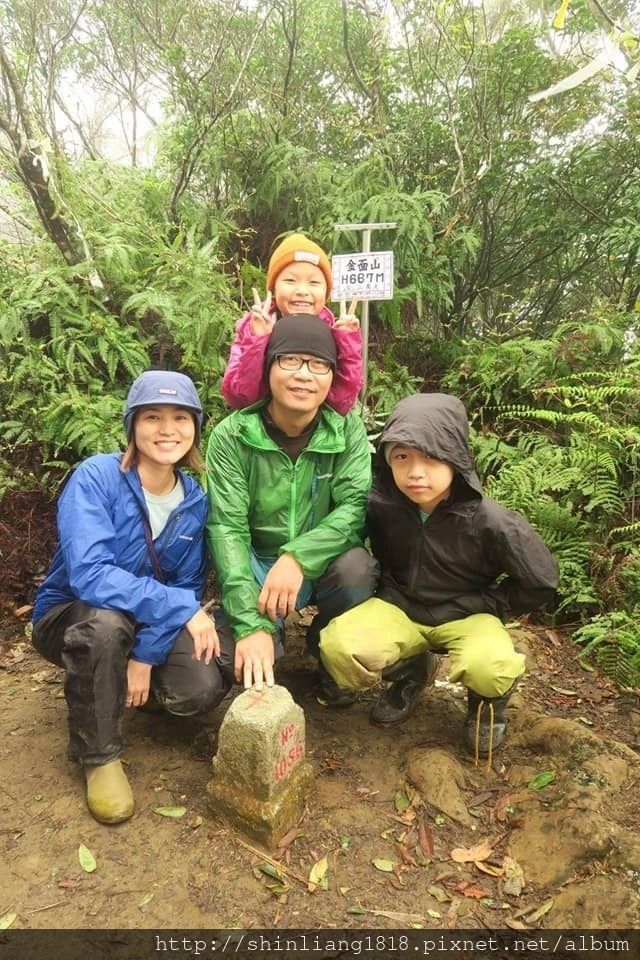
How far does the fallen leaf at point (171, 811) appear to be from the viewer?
2580mm

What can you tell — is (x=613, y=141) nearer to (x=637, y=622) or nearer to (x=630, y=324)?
(x=630, y=324)

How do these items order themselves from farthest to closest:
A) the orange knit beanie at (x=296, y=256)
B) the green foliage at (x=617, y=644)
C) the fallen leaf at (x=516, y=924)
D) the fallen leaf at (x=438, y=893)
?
the orange knit beanie at (x=296, y=256) → the green foliage at (x=617, y=644) → the fallen leaf at (x=438, y=893) → the fallen leaf at (x=516, y=924)

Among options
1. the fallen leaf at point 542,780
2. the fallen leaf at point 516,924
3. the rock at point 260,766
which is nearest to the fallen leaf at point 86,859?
the rock at point 260,766

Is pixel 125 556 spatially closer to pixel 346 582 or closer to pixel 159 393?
pixel 159 393

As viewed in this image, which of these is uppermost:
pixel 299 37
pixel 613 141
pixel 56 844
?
pixel 299 37

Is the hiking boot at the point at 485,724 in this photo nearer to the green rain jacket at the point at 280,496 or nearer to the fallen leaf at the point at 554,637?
the green rain jacket at the point at 280,496

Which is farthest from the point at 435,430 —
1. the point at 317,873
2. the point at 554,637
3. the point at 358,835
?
the point at 554,637

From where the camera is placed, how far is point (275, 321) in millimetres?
3246

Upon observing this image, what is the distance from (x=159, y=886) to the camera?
7.35ft

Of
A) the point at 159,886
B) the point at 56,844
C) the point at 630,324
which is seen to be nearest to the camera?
the point at 159,886

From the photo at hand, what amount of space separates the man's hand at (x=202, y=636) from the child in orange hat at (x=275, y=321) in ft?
3.85

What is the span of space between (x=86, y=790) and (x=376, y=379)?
15.2 ft

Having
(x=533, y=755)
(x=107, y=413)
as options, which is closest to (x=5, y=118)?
(x=107, y=413)

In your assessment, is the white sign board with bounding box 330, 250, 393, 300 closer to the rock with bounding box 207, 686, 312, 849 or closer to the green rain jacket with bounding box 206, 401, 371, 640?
the green rain jacket with bounding box 206, 401, 371, 640
